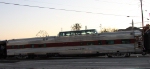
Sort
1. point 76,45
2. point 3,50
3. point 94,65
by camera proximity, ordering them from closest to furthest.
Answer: point 94,65 → point 76,45 → point 3,50

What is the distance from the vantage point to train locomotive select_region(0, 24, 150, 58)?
32969 millimetres

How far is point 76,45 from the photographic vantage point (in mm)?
36812

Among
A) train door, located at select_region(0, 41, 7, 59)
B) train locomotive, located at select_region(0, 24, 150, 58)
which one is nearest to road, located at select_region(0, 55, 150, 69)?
train locomotive, located at select_region(0, 24, 150, 58)

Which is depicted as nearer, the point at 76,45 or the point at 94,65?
the point at 94,65

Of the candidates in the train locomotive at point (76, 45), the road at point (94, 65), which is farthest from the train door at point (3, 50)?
the road at point (94, 65)

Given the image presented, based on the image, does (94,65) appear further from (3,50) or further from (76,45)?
(3,50)

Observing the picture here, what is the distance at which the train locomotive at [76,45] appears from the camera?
33.0m

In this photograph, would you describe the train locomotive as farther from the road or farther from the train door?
the road

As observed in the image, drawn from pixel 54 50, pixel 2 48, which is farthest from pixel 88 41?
pixel 2 48

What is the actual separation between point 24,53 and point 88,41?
1299 cm

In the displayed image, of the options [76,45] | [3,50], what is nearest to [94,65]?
[76,45]

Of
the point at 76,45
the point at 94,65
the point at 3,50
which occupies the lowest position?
the point at 3,50

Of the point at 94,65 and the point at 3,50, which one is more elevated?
the point at 94,65

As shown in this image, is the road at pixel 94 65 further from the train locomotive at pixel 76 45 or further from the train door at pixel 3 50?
the train door at pixel 3 50
